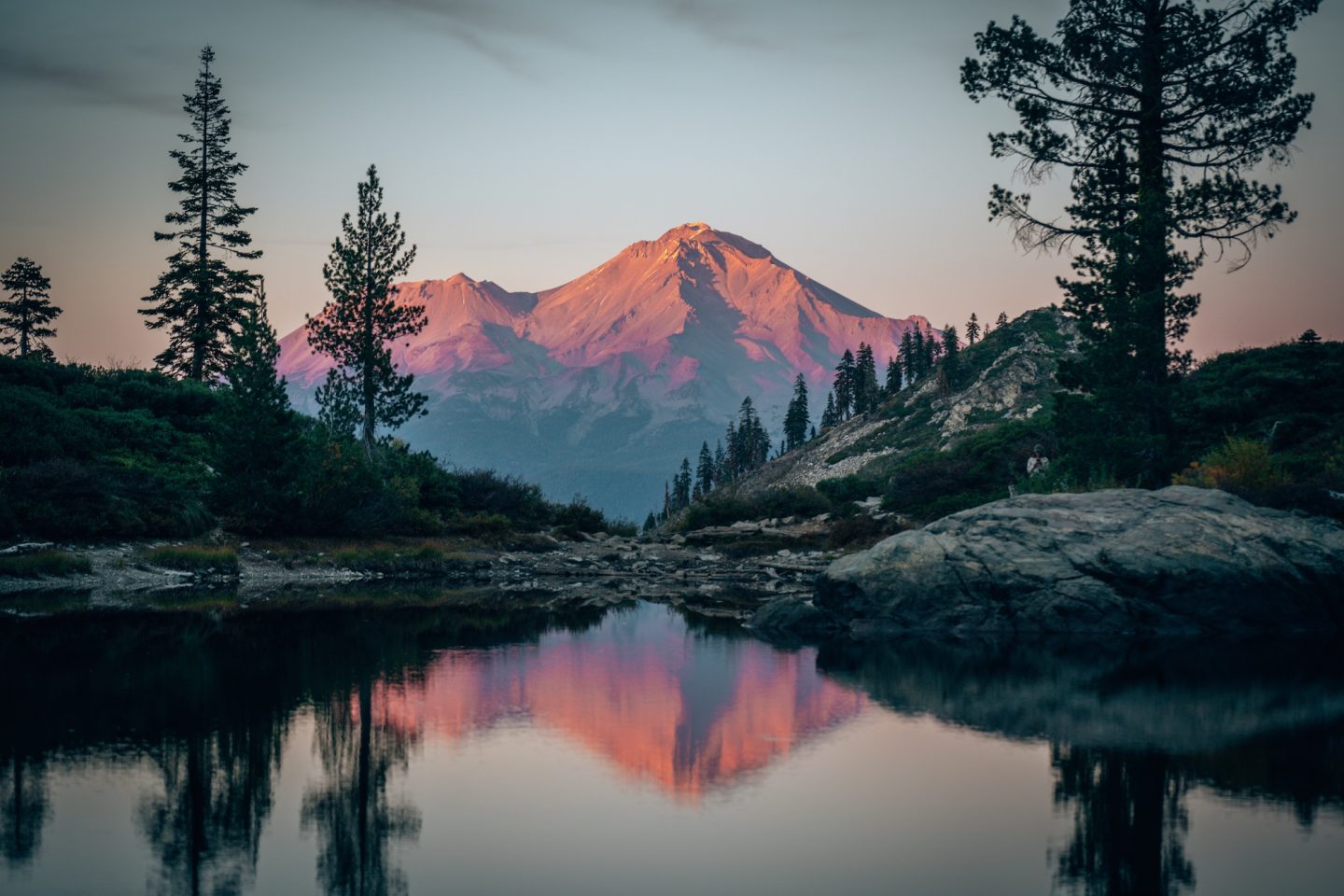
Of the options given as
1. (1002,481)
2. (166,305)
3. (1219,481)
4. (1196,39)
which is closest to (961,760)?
(1219,481)

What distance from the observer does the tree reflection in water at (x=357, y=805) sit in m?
9.56

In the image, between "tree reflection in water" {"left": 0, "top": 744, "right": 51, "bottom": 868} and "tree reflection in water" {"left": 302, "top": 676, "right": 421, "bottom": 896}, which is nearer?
"tree reflection in water" {"left": 302, "top": 676, "right": 421, "bottom": 896}

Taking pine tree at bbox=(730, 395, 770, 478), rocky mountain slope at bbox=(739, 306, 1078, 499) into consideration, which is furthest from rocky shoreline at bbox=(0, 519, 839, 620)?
pine tree at bbox=(730, 395, 770, 478)

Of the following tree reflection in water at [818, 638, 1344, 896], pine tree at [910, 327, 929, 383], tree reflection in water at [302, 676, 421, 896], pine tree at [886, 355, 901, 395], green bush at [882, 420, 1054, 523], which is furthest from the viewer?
pine tree at [910, 327, 929, 383]

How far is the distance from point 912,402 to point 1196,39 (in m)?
97.9

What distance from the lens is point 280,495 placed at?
38594 mm

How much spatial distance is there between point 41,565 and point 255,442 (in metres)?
9.06

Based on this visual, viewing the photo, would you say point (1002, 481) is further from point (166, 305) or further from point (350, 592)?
point (166, 305)

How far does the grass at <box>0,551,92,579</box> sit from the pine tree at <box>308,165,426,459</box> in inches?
606

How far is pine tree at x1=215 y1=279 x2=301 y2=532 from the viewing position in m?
38.2

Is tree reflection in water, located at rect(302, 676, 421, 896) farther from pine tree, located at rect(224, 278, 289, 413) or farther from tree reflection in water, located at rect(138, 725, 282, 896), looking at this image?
pine tree, located at rect(224, 278, 289, 413)

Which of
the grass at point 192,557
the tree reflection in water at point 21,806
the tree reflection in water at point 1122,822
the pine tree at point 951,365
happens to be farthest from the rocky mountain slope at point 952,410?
the tree reflection in water at point 21,806

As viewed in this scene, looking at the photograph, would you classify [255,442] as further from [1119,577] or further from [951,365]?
[951,365]

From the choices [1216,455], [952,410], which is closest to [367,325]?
[1216,455]
